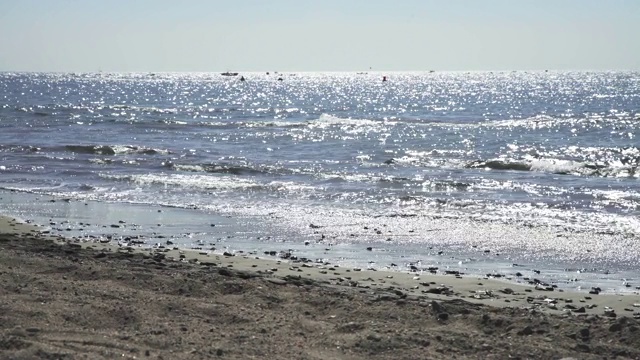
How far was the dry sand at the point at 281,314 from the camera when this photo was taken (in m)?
6.17

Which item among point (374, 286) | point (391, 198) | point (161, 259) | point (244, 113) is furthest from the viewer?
point (244, 113)

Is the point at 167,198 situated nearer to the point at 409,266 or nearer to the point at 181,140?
the point at 409,266

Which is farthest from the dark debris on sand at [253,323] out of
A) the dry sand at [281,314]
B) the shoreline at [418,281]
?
the shoreline at [418,281]

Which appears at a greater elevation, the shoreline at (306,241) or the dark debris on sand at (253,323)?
the dark debris on sand at (253,323)

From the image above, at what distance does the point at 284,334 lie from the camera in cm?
659

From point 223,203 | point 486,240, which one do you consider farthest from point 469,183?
point 486,240

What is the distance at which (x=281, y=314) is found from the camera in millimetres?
7270

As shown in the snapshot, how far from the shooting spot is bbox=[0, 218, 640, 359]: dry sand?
617 cm

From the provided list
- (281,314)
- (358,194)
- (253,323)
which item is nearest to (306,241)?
(281,314)

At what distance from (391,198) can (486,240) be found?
19.7 feet

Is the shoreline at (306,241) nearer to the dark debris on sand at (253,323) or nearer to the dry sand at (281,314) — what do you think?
the dry sand at (281,314)

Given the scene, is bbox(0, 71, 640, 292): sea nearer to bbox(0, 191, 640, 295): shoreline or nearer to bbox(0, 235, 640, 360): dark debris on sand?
bbox(0, 191, 640, 295): shoreline

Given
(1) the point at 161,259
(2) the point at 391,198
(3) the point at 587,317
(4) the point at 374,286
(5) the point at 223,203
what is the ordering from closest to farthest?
(3) the point at 587,317 < (4) the point at 374,286 < (1) the point at 161,259 < (5) the point at 223,203 < (2) the point at 391,198

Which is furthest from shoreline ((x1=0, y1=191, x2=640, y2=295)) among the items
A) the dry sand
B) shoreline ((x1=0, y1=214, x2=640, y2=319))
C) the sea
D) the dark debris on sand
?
the dark debris on sand
